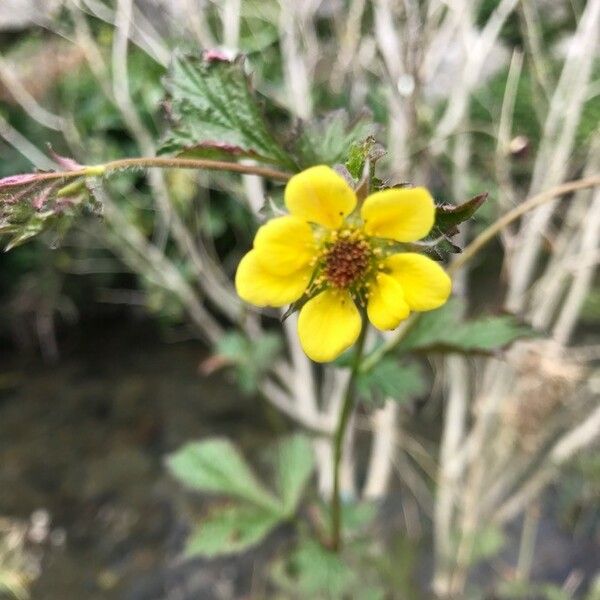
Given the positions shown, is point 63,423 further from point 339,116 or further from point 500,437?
point 339,116

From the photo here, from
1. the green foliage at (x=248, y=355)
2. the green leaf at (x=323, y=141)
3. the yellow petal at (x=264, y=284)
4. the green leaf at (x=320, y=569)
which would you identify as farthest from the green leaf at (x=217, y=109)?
the green foliage at (x=248, y=355)

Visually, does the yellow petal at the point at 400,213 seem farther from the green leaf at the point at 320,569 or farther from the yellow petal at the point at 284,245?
the green leaf at the point at 320,569

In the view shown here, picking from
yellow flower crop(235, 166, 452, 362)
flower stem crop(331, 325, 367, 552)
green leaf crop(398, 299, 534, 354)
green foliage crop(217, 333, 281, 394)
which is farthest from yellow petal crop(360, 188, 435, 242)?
green foliage crop(217, 333, 281, 394)

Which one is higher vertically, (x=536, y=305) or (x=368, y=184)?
(x=368, y=184)

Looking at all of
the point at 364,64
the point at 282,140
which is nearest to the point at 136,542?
the point at 364,64

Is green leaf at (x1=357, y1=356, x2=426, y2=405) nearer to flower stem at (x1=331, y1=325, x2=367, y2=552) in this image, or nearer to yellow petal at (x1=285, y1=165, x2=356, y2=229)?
flower stem at (x1=331, y1=325, x2=367, y2=552)
